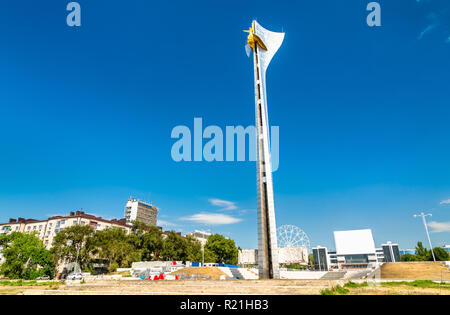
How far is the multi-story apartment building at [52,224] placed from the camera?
62406mm

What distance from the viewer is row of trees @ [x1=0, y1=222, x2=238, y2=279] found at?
1713 inches

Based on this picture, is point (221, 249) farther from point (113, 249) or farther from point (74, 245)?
point (74, 245)

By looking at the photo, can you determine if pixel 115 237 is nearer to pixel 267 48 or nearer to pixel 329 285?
pixel 267 48

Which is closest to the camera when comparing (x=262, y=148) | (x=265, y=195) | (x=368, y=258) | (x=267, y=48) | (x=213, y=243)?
(x=265, y=195)

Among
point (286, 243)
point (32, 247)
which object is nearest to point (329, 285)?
point (32, 247)

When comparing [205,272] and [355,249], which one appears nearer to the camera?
[205,272]

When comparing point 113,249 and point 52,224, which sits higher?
point 52,224

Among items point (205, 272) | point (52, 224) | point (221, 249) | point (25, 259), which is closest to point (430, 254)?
point (221, 249)

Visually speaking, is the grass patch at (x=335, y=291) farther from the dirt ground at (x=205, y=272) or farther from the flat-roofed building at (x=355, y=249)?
the flat-roofed building at (x=355, y=249)

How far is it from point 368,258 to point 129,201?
321 feet

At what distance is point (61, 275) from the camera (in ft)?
167

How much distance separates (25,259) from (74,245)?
24.3 feet

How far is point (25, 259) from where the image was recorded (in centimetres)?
4356

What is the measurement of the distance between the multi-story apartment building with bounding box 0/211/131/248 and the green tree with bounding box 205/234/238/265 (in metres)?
23.4
